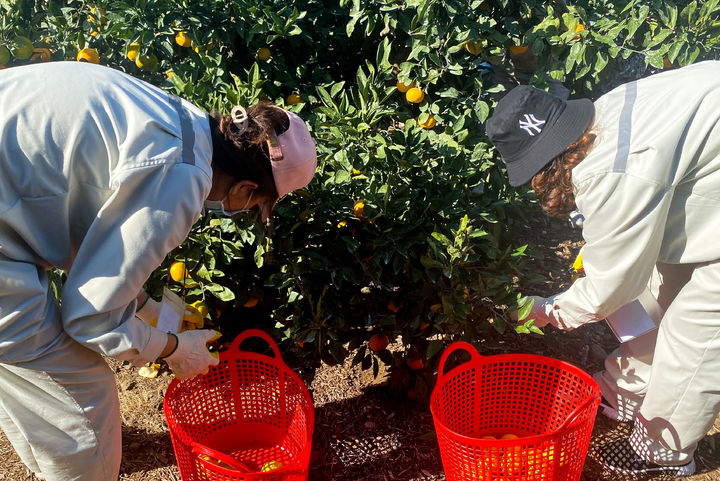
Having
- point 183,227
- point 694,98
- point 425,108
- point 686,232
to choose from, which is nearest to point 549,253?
point 425,108

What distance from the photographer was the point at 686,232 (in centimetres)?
220

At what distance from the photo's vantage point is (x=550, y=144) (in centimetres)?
200

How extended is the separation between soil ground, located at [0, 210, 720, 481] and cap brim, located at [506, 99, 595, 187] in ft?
1.96

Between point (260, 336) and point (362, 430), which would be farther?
point (362, 430)

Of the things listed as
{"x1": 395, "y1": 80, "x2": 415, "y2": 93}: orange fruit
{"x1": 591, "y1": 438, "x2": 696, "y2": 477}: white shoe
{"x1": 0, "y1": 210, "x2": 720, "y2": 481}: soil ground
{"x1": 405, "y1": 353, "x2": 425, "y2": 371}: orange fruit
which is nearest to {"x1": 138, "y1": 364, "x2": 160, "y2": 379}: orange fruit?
{"x1": 0, "y1": 210, "x2": 720, "y2": 481}: soil ground

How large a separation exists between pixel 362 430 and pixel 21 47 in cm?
224

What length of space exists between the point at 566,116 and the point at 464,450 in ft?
3.53

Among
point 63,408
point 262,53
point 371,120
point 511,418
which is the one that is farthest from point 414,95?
point 63,408

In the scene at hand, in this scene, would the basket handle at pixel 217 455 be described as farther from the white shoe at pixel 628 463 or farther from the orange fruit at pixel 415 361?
Answer: the white shoe at pixel 628 463

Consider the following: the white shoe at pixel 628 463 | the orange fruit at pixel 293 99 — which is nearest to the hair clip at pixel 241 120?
the orange fruit at pixel 293 99

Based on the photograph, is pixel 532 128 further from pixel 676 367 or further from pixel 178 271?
pixel 178 271

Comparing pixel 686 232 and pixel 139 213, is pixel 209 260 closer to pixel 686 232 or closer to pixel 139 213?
pixel 139 213

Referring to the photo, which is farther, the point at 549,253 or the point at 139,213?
the point at 549,253

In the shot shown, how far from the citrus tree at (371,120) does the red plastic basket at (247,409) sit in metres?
0.17
